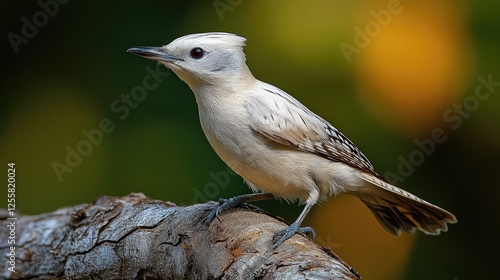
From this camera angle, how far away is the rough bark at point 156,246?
2.40 meters

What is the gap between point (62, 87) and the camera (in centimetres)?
489

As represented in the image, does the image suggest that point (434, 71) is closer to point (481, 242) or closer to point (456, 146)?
point (456, 146)

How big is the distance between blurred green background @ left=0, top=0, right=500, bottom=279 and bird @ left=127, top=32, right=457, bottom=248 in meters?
0.90

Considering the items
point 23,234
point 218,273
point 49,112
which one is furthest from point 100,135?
point 218,273

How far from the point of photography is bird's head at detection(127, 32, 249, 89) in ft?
10.5

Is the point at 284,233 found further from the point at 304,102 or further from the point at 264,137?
the point at 304,102

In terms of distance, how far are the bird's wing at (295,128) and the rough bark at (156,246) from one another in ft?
1.18

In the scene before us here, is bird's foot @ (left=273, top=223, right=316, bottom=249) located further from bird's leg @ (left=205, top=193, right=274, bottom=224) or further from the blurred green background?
the blurred green background

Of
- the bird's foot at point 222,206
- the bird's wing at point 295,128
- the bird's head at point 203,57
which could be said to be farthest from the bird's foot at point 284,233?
the bird's head at point 203,57

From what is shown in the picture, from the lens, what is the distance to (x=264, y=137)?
3158 millimetres

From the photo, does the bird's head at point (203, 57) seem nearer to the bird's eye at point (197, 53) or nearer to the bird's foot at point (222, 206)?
the bird's eye at point (197, 53)

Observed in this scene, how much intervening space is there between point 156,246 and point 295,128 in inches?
31.4

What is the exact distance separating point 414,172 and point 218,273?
206cm

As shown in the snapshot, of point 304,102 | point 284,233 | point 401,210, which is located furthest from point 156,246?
point 304,102
